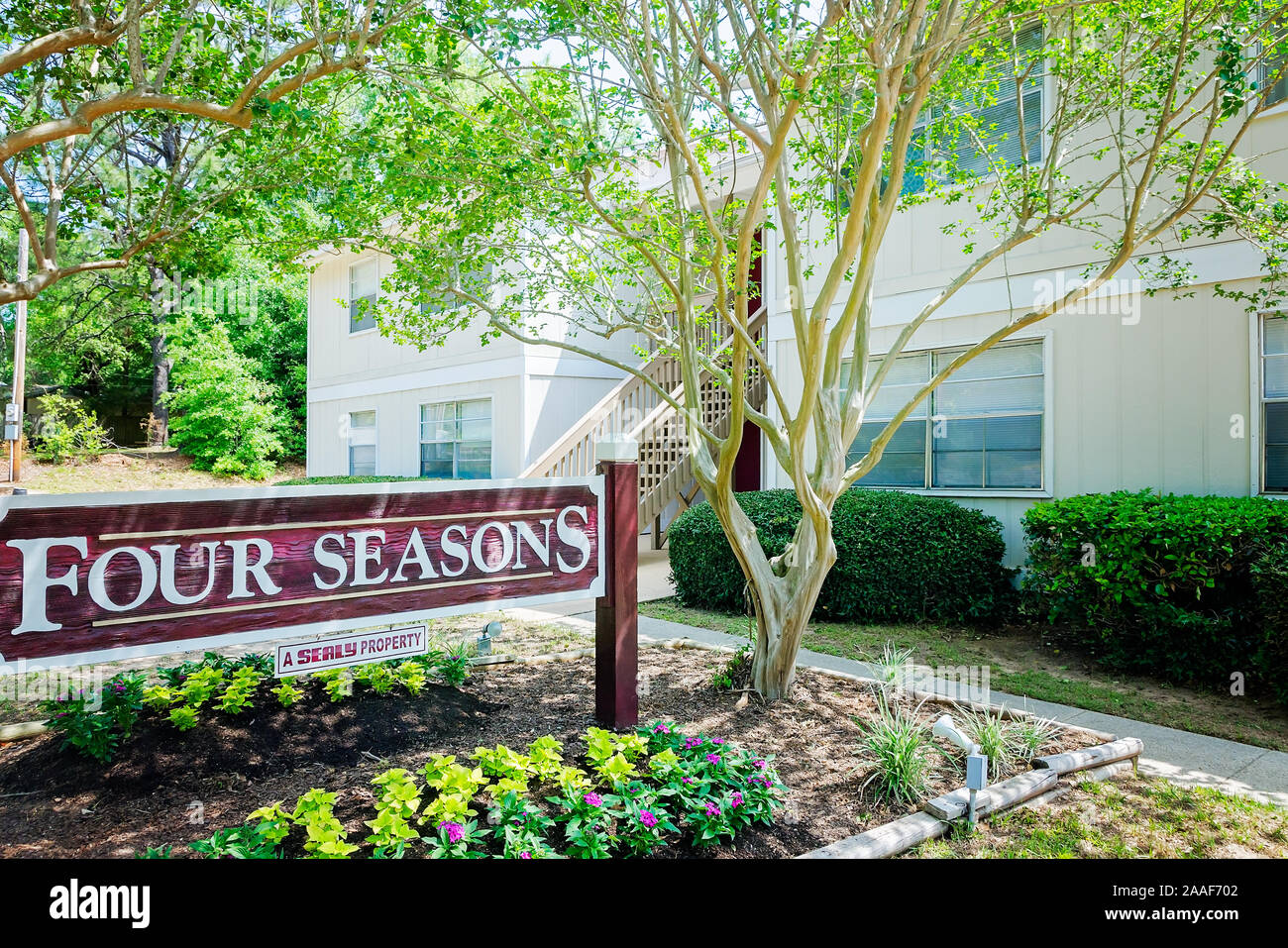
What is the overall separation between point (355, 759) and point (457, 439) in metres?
11.2

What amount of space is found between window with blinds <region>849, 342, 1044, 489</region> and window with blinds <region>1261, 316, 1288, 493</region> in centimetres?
A: 174

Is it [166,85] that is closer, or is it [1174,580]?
[1174,580]

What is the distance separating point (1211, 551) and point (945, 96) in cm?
362

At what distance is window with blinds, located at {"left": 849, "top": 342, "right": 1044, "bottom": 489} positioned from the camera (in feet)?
26.7

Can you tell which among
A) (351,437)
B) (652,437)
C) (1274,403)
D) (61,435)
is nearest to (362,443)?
(351,437)

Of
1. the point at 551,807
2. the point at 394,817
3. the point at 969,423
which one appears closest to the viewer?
the point at 394,817

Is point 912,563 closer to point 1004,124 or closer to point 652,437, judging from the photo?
point 1004,124

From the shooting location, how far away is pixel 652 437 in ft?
37.7

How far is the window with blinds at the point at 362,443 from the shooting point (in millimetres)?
A: 16891

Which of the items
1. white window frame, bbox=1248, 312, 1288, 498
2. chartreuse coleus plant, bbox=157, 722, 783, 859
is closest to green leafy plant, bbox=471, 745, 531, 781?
chartreuse coleus plant, bbox=157, 722, 783, 859
